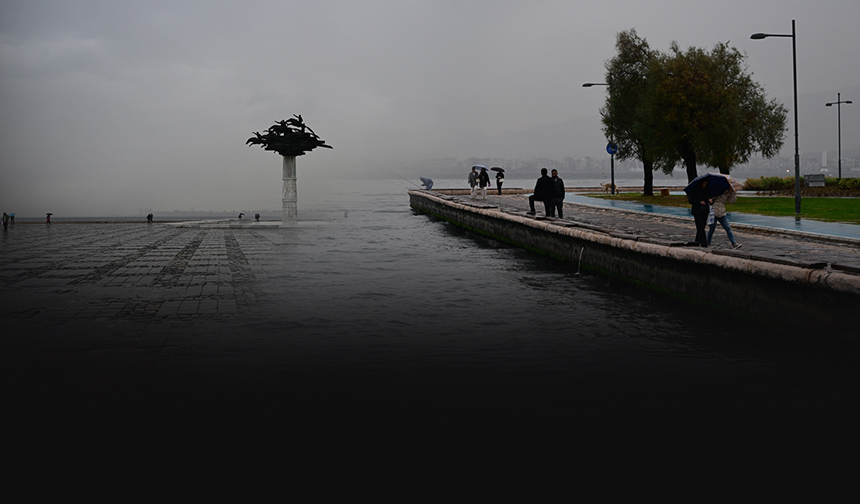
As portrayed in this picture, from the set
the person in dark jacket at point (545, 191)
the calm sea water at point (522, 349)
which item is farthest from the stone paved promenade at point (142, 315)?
the person in dark jacket at point (545, 191)

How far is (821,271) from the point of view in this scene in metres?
8.09

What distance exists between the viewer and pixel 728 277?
1006 centimetres

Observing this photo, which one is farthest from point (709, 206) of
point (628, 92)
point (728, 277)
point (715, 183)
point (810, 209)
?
point (628, 92)

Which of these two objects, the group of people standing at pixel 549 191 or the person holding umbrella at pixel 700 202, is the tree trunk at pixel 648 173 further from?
the person holding umbrella at pixel 700 202

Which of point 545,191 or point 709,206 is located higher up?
point 545,191

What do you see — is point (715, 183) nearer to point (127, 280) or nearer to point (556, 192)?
point (556, 192)

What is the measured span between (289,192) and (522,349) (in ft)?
88.6

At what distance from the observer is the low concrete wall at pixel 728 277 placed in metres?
7.87

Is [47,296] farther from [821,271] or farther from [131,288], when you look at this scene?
[821,271]

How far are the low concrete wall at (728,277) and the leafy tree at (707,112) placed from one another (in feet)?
57.2

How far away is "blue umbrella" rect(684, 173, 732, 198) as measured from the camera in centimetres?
1359

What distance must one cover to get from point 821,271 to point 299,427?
582 centimetres

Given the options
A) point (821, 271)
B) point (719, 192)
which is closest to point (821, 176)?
point (719, 192)

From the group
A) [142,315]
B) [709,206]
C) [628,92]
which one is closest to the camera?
[142,315]
